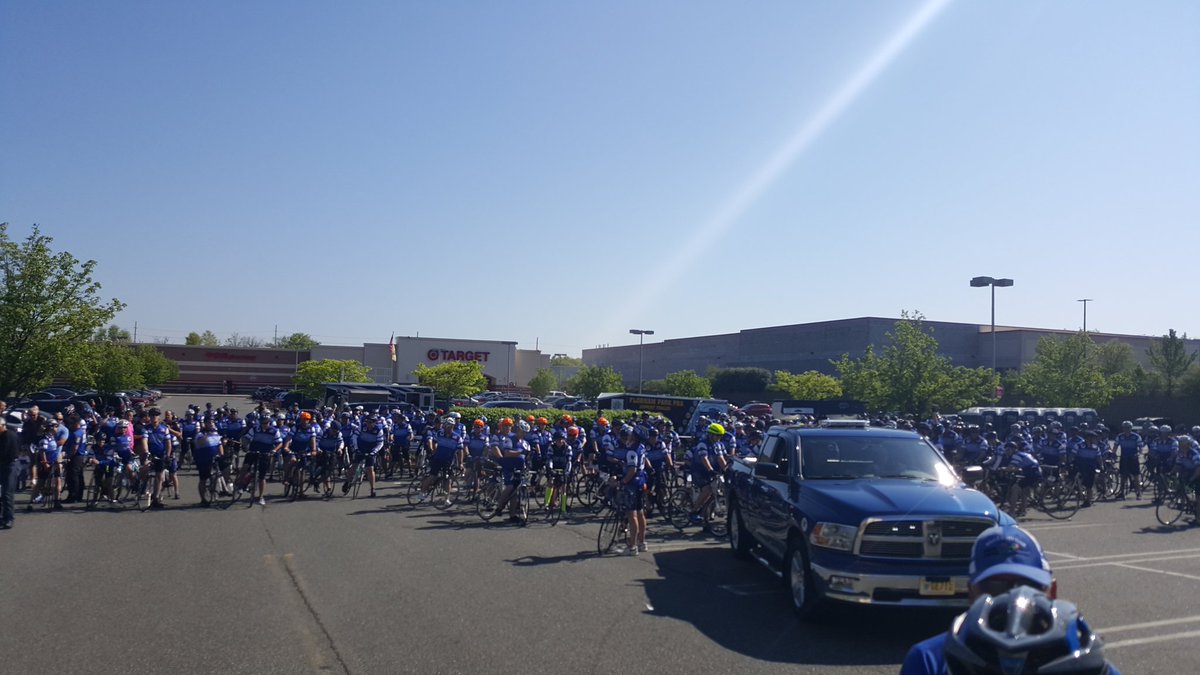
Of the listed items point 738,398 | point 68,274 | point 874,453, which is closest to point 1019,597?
point 874,453

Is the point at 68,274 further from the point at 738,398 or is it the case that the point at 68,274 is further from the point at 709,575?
the point at 738,398

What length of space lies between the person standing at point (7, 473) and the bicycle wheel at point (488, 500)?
7228 millimetres

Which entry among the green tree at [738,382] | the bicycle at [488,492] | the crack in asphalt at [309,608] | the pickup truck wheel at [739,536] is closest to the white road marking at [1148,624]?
the pickup truck wheel at [739,536]

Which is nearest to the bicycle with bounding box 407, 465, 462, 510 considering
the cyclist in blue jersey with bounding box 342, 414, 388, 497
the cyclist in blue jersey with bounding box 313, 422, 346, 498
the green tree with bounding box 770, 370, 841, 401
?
the cyclist in blue jersey with bounding box 342, 414, 388, 497

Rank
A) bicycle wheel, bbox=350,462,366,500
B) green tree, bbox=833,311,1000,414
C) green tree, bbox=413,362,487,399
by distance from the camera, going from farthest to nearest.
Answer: green tree, bbox=413,362,487,399, green tree, bbox=833,311,1000,414, bicycle wheel, bbox=350,462,366,500

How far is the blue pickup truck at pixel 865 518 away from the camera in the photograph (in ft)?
26.2

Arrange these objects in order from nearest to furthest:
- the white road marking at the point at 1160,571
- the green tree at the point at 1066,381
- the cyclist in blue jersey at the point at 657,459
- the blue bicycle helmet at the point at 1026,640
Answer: the blue bicycle helmet at the point at 1026,640, the white road marking at the point at 1160,571, the cyclist in blue jersey at the point at 657,459, the green tree at the point at 1066,381

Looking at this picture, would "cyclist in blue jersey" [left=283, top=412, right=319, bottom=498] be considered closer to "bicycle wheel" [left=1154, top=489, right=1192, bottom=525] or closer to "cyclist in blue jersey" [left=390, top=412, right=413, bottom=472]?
"cyclist in blue jersey" [left=390, top=412, right=413, bottom=472]

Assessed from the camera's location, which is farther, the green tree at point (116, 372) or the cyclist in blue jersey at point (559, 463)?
the green tree at point (116, 372)

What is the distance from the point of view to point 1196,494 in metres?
17.3

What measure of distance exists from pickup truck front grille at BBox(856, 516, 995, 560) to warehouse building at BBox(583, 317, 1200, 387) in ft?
198

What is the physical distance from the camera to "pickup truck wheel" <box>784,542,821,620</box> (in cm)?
848

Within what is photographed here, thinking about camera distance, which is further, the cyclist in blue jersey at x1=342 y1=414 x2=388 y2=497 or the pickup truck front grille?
the cyclist in blue jersey at x1=342 y1=414 x2=388 y2=497

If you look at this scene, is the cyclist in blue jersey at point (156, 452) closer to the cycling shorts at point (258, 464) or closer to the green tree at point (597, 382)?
the cycling shorts at point (258, 464)
